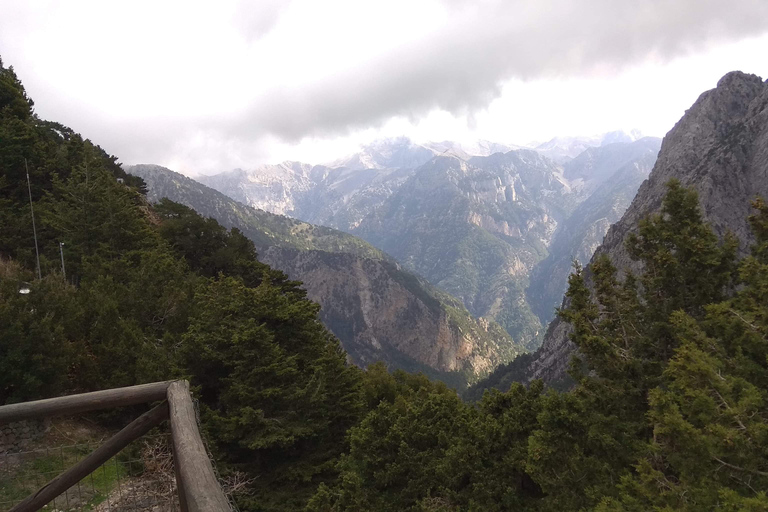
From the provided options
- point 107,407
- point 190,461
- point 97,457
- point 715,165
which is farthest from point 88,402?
point 715,165

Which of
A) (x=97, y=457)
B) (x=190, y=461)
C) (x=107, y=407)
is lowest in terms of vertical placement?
(x=97, y=457)

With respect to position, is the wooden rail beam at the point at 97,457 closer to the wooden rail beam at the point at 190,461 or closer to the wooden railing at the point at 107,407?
the wooden railing at the point at 107,407

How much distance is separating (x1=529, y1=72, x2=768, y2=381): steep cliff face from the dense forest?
70.8m

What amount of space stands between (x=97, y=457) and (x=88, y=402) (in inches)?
19.1

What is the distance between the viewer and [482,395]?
19.2 m

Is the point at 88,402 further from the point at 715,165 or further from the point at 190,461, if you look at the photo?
the point at 715,165

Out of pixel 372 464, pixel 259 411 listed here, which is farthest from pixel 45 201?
pixel 372 464

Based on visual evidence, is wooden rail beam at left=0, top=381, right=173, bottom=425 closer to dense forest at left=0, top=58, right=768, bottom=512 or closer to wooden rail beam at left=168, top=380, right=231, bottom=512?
wooden rail beam at left=168, top=380, right=231, bottom=512

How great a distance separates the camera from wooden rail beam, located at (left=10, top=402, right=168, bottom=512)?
3.65 m

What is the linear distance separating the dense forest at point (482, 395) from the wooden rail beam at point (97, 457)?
392 inches

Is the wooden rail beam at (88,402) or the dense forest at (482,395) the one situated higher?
the wooden rail beam at (88,402)

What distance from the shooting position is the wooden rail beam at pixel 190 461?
2.28 m

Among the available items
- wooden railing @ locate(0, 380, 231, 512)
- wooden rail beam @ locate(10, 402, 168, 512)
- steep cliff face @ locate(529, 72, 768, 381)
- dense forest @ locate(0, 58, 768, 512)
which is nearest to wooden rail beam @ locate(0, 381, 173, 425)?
wooden railing @ locate(0, 380, 231, 512)

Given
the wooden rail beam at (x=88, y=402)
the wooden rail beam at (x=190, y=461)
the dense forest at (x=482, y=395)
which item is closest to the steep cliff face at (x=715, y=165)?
the dense forest at (x=482, y=395)
